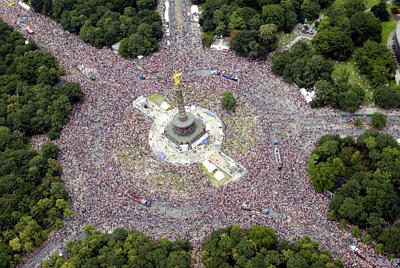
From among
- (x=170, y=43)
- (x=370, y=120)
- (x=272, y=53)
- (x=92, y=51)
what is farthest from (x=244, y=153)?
(x=92, y=51)

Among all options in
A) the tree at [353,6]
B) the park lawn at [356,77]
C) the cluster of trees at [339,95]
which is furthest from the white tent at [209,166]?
the tree at [353,6]

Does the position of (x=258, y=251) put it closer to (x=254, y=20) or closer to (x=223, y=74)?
(x=223, y=74)

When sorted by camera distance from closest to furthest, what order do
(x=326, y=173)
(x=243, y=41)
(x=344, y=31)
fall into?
1. (x=326, y=173)
2. (x=344, y=31)
3. (x=243, y=41)

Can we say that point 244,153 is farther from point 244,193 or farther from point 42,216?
point 42,216

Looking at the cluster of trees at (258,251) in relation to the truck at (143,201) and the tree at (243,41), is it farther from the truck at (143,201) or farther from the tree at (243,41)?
the tree at (243,41)

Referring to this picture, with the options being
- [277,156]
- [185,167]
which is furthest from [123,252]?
[277,156]

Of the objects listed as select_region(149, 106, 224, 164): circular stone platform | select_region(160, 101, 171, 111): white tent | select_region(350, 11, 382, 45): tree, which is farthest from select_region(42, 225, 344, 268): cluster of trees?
select_region(350, 11, 382, 45): tree
